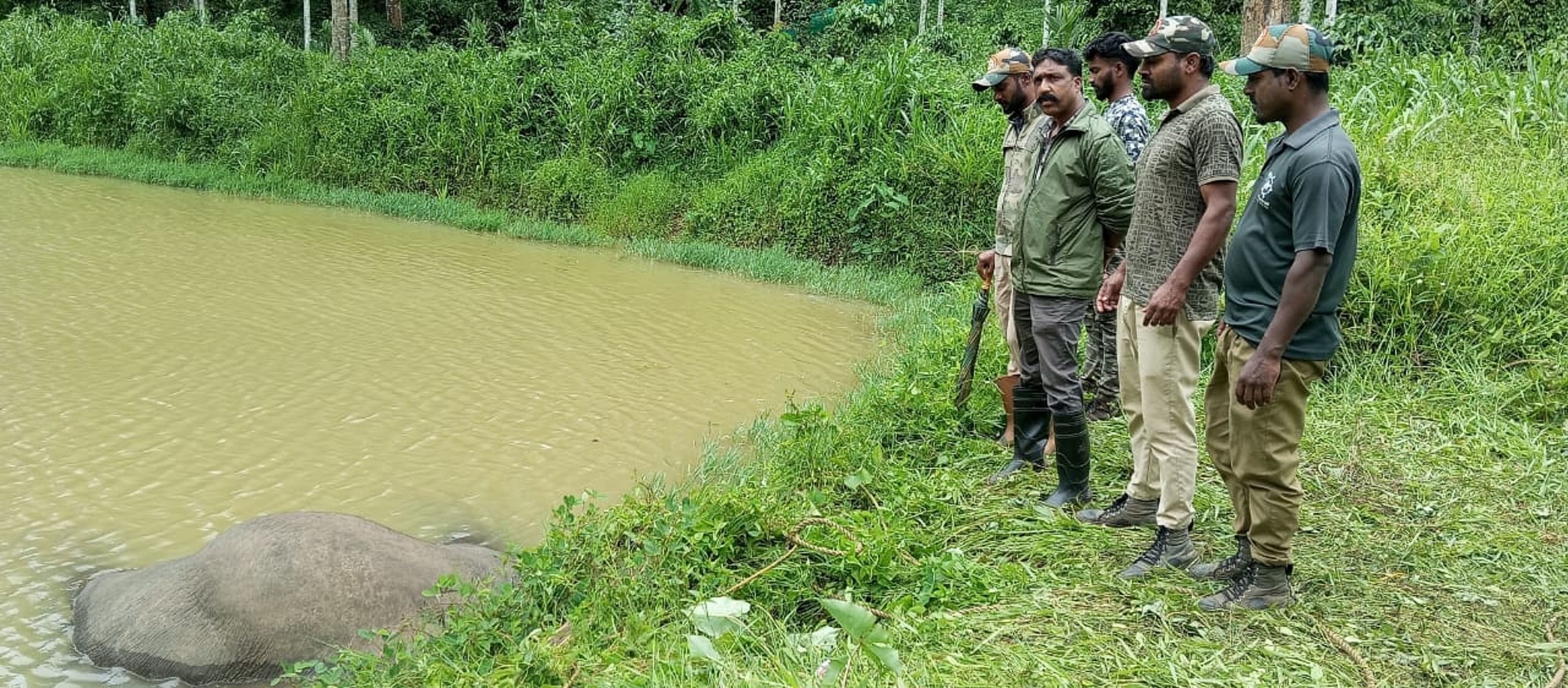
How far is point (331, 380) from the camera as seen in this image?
605 cm

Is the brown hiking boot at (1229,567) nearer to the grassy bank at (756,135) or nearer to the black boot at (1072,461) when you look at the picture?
the black boot at (1072,461)

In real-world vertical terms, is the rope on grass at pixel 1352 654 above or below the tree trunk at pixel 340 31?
below

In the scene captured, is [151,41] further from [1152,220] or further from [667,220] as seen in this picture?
[1152,220]

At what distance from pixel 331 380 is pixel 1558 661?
5.40m

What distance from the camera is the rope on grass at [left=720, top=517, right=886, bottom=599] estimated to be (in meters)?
3.24

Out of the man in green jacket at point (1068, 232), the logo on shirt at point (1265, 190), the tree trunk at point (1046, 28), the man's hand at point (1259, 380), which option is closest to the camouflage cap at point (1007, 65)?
the man in green jacket at point (1068, 232)

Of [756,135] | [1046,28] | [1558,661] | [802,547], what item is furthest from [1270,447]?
[1046,28]

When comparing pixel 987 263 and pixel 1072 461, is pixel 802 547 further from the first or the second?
pixel 987 263

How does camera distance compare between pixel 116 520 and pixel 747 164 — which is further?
pixel 747 164

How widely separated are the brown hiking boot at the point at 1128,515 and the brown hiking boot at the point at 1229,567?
1.25 feet

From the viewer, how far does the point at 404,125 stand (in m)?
12.0

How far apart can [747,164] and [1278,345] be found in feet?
26.3

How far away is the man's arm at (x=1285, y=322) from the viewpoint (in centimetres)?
272

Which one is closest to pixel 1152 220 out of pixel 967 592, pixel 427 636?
pixel 967 592
